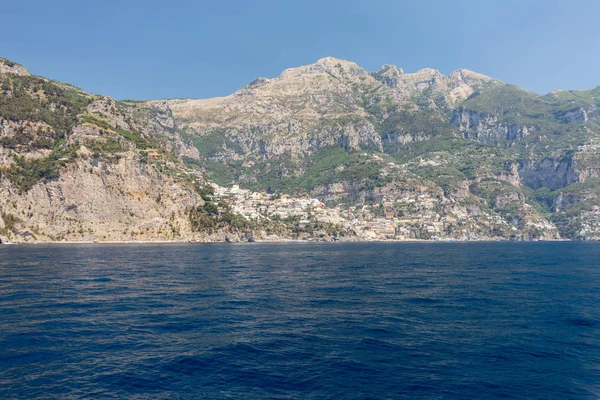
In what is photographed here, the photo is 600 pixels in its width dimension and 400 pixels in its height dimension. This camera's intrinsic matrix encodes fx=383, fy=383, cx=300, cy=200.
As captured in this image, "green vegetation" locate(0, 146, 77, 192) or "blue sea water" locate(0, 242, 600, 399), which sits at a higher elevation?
"green vegetation" locate(0, 146, 77, 192)

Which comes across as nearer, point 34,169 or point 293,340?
point 293,340

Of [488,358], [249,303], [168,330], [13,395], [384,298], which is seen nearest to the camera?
[13,395]

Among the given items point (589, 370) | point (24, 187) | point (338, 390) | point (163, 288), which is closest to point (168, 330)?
point (338, 390)

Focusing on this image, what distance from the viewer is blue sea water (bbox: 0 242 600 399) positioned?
75.2 feet

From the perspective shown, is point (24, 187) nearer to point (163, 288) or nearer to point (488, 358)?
point (163, 288)

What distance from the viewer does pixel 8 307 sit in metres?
Answer: 41.1

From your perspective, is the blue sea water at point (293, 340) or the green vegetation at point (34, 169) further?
the green vegetation at point (34, 169)

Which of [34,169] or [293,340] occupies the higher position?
[34,169]

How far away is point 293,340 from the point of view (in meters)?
31.9

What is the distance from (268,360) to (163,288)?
1301 inches

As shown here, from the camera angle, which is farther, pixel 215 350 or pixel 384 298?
pixel 384 298

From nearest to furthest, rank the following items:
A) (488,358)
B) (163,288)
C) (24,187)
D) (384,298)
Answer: (488,358) → (384,298) → (163,288) → (24,187)

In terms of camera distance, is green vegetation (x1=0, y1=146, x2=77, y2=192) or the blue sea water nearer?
the blue sea water

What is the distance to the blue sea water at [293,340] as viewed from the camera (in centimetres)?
2291
